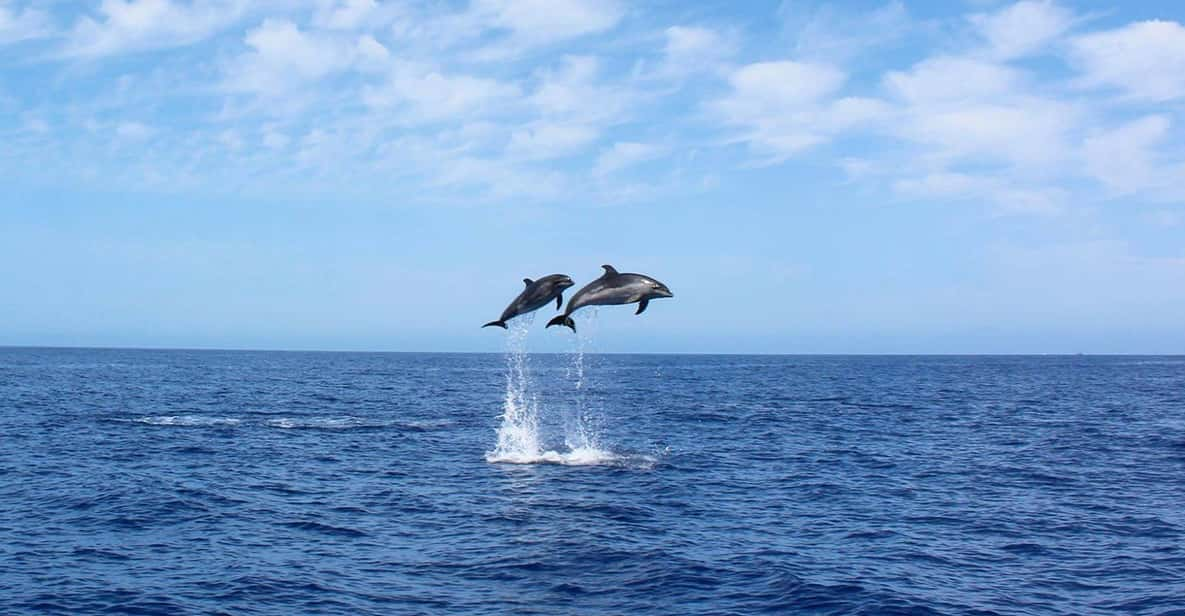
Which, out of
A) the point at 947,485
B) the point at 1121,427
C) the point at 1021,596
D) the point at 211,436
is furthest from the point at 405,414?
the point at 1021,596

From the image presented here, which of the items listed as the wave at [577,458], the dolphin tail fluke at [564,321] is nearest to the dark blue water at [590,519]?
the wave at [577,458]

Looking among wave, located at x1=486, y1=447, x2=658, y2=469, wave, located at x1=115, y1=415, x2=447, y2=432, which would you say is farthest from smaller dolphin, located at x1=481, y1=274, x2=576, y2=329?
wave, located at x1=115, y1=415, x2=447, y2=432

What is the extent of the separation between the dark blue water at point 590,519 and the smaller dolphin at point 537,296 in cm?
720

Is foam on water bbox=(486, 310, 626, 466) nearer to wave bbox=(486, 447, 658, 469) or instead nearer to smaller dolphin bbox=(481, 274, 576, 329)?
wave bbox=(486, 447, 658, 469)

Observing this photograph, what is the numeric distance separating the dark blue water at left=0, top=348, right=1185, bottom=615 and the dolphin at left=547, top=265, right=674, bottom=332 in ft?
24.0

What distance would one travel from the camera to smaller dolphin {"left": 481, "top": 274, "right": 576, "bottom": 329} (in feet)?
72.4

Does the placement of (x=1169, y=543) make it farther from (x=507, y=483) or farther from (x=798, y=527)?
(x=507, y=483)

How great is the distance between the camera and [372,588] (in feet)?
A: 83.6

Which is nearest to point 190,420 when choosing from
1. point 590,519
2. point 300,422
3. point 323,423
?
point 300,422

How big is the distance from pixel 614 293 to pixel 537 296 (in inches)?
70.3

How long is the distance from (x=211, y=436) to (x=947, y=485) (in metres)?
41.7

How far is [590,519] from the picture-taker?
3422 centimetres

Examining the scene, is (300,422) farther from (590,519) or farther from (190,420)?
(590,519)

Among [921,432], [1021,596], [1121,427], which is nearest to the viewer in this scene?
[1021,596]
